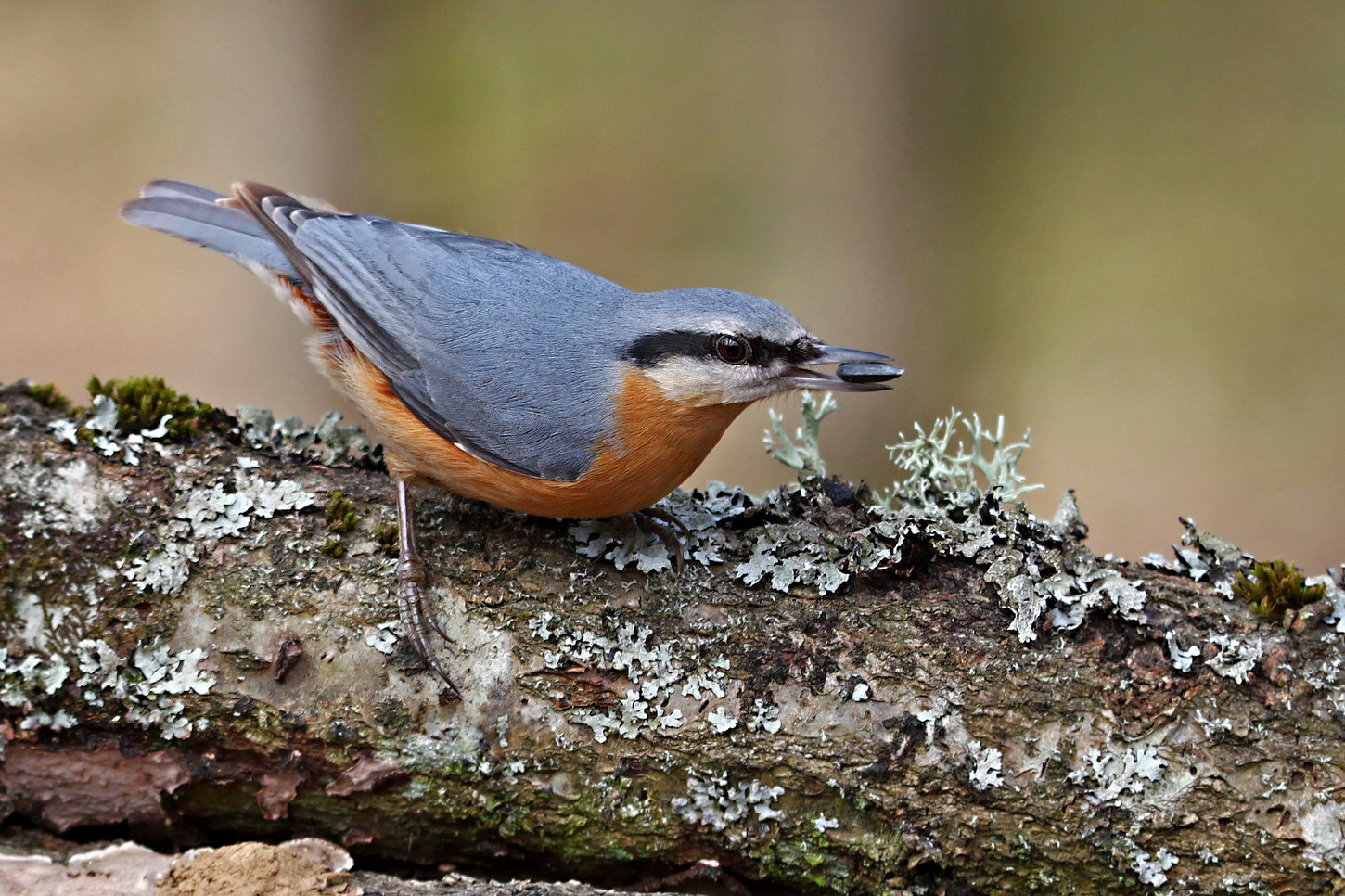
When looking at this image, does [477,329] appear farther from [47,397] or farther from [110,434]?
[47,397]

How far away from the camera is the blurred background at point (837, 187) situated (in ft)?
20.6

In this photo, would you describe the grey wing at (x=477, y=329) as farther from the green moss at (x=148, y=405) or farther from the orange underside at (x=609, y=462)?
the green moss at (x=148, y=405)

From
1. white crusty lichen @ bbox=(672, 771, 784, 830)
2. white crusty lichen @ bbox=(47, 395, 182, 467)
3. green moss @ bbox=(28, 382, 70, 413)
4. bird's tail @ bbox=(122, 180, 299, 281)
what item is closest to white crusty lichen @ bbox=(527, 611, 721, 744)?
white crusty lichen @ bbox=(672, 771, 784, 830)

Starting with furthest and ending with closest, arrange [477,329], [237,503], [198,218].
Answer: [198,218] → [477,329] → [237,503]

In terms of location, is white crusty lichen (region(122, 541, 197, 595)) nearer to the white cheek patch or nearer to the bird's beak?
the white cheek patch

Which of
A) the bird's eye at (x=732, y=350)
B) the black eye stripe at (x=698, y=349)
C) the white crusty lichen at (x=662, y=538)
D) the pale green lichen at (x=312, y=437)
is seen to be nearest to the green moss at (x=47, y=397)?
the pale green lichen at (x=312, y=437)

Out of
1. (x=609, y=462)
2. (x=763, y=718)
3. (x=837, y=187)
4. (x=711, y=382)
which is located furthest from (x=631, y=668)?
(x=837, y=187)

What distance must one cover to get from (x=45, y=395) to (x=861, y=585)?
7.77ft

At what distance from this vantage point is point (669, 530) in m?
2.73

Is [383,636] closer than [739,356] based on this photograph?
Yes

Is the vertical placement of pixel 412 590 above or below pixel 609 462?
below

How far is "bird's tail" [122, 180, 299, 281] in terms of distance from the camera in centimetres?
364

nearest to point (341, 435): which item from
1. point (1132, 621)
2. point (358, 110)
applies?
point (1132, 621)

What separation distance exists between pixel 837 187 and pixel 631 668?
183 inches
